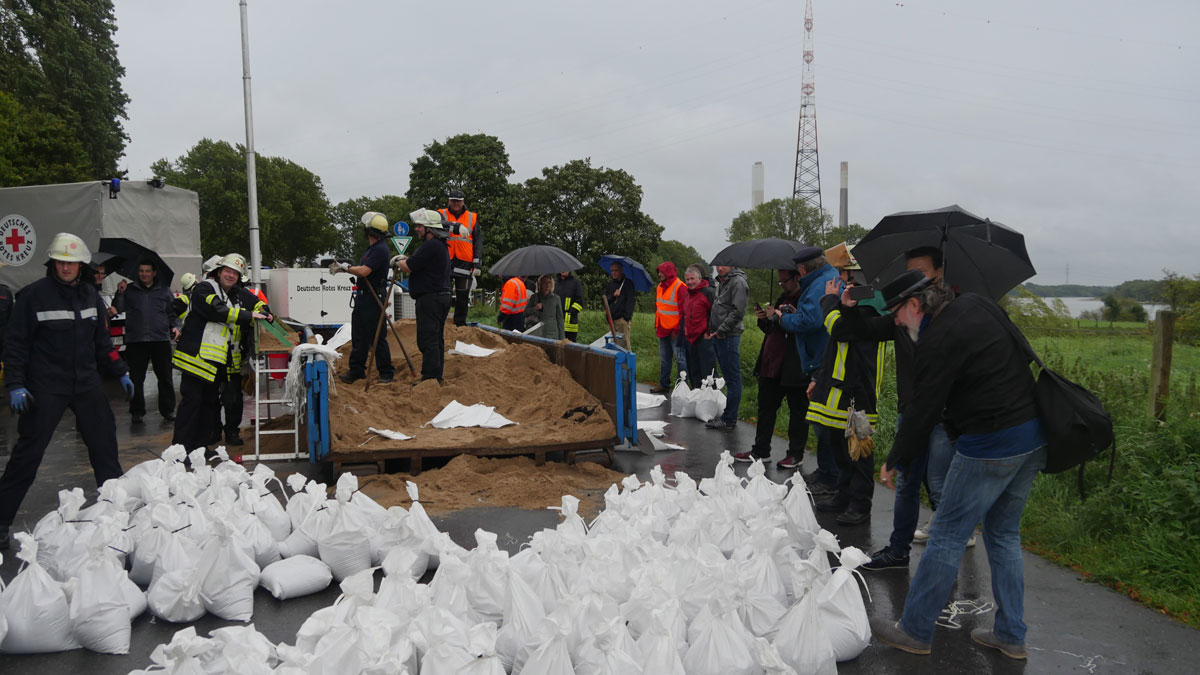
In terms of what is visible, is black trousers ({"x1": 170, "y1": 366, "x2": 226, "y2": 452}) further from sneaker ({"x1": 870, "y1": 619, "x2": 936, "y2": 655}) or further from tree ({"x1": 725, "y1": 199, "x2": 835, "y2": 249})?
tree ({"x1": 725, "y1": 199, "x2": 835, "y2": 249})

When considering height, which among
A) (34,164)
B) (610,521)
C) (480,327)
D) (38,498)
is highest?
(34,164)

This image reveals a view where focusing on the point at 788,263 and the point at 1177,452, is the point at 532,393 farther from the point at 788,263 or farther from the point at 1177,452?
the point at 1177,452

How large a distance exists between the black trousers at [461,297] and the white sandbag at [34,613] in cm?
770

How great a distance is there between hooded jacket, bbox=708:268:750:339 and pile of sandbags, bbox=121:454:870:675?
5100mm

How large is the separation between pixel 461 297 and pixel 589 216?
72.7 ft

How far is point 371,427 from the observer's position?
23.0 feet

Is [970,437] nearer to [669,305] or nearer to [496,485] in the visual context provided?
[496,485]

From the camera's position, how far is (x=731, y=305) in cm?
942

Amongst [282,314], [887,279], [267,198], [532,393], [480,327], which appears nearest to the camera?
[887,279]

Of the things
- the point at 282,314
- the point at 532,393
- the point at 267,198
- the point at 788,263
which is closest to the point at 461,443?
the point at 532,393

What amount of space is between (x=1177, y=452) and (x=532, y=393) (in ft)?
17.1

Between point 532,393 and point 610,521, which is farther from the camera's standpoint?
point 532,393

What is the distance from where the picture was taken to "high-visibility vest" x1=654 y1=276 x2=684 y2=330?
1127cm

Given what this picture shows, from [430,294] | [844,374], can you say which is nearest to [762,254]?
[844,374]
